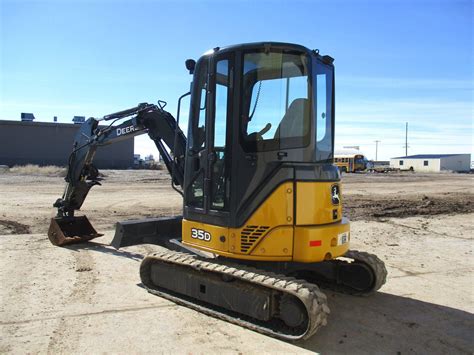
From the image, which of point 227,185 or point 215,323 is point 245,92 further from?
point 215,323

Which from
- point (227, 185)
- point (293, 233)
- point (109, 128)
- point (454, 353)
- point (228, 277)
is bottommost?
point (454, 353)

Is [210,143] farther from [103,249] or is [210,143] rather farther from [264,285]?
[103,249]

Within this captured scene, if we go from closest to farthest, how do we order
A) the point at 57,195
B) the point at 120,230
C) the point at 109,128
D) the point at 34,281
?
the point at 34,281
the point at 120,230
the point at 109,128
the point at 57,195

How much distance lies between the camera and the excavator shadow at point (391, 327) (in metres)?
4.59

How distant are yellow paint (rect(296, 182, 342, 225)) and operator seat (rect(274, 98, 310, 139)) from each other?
0.57m

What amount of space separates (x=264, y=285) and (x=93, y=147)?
5.40 meters

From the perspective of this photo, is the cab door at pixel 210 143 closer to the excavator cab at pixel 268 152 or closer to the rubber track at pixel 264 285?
the excavator cab at pixel 268 152

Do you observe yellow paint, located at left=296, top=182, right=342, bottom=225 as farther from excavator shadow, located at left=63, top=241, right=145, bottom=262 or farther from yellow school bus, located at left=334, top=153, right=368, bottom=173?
yellow school bus, located at left=334, top=153, right=368, bottom=173

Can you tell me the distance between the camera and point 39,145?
4600 centimetres

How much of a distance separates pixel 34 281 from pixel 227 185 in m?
3.48

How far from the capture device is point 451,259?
28.2ft

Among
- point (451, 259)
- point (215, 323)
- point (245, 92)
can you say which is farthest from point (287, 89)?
point (451, 259)

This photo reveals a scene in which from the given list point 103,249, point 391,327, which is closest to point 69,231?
point 103,249

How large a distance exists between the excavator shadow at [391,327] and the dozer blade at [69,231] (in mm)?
5347
